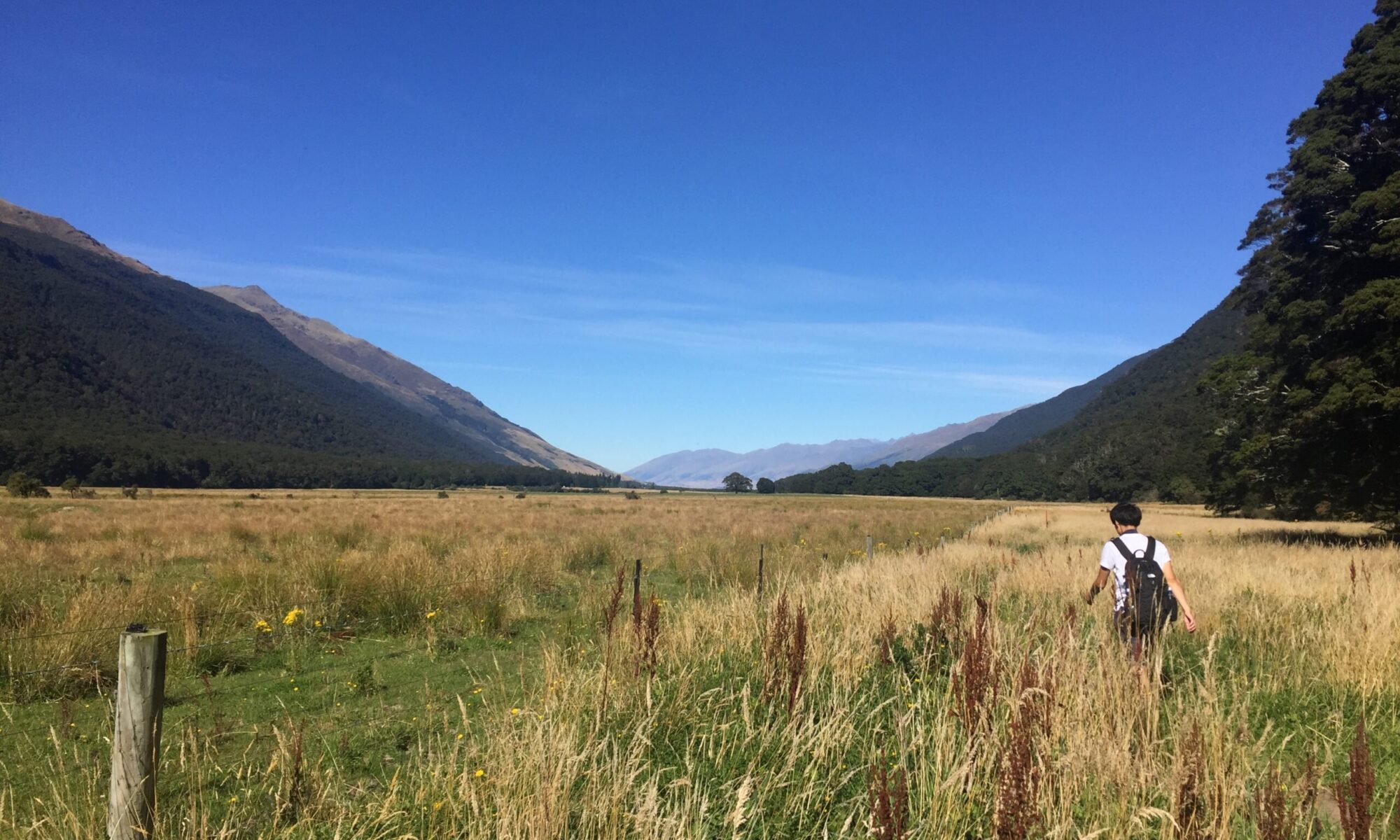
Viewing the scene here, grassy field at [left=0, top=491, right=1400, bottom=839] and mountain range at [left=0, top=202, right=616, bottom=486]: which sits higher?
mountain range at [left=0, top=202, right=616, bottom=486]

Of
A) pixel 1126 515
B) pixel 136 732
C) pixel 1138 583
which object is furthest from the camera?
pixel 1126 515

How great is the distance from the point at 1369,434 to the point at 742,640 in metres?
17.1

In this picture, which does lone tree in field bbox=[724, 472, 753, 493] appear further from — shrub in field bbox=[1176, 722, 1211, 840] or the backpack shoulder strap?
shrub in field bbox=[1176, 722, 1211, 840]

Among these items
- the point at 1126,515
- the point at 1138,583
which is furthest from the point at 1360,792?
the point at 1126,515

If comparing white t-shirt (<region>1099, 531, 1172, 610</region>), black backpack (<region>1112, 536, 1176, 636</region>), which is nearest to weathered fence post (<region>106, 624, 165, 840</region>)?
black backpack (<region>1112, 536, 1176, 636</region>)

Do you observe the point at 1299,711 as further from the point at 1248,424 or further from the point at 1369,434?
the point at 1248,424

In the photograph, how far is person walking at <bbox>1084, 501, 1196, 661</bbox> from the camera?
17.3 ft

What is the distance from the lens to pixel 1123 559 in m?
5.60

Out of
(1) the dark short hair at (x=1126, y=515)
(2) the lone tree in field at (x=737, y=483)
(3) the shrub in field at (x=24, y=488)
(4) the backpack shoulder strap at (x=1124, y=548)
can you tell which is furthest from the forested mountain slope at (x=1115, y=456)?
(3) the shrub in field at (x=24, y=488)

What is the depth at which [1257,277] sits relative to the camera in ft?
72.0

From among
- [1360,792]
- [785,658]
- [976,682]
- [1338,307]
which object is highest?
[1338,307]

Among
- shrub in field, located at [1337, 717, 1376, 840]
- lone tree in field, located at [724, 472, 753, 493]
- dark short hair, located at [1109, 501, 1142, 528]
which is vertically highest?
dark short hair, located at [1109, 501, 1142, 528]

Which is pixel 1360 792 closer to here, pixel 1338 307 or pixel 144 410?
pixel 1338 307

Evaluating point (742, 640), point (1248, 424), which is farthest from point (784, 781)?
point (1248, 424)
